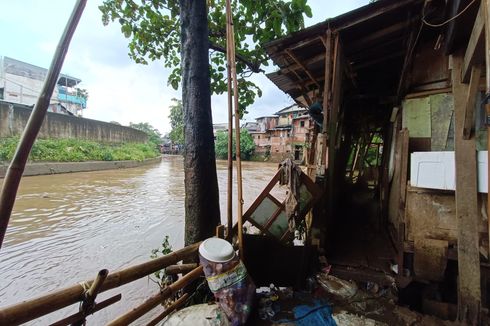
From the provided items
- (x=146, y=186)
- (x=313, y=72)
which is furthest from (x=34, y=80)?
(x=313, y=72)

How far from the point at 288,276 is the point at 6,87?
36052 mm

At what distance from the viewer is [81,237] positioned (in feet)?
20.7

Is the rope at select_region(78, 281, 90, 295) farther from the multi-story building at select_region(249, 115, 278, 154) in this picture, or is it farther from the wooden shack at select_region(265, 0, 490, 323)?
the multi-story building at select_region(249, 115, 278, 154)

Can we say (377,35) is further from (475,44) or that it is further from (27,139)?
(27,139)

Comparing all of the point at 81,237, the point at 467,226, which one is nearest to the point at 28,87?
the point at 81,237

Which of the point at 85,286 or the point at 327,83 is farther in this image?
the point at 327,83

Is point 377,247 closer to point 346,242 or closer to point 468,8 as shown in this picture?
point 346,242

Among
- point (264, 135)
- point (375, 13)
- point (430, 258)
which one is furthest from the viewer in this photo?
point (264, 135)

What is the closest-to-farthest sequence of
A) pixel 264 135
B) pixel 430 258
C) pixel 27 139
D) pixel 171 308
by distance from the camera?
pixel 27 139 < pixel 171 308 < pixel 430 258 < pixel 264 135

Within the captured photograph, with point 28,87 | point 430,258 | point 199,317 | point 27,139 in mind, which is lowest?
point 199,317

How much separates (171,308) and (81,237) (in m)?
4.97

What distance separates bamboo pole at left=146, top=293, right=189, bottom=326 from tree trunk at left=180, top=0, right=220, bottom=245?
63cm

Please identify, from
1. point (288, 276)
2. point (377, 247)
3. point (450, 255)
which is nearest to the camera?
point (450, 255)

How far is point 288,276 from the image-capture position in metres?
3.52
